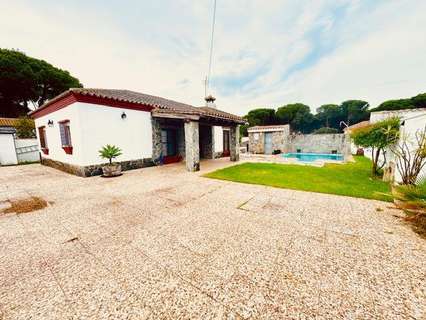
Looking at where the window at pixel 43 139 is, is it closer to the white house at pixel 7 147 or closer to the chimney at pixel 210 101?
the white house at pixel 7 147

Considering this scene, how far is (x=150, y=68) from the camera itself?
1141 cm

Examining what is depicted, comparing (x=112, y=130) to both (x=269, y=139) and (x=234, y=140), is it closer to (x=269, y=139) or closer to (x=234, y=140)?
(x=234, y=140)

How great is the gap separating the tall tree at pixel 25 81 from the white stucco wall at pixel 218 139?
75.3ft

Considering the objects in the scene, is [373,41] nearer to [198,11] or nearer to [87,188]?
[198,11]

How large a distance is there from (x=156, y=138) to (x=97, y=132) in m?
2.87

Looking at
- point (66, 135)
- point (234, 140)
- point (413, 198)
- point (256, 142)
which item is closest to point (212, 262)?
point (413, 198)

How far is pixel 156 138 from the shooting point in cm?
943

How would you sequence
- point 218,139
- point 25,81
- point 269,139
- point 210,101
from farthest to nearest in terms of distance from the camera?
point 25,81 → point 269,139 → point 210,101 → point 218,139

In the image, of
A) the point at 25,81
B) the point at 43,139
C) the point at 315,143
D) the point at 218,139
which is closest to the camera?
the point at 43,139

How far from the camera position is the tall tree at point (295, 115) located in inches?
1491

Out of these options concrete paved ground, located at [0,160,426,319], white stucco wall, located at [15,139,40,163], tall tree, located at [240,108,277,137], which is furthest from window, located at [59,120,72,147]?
tall tree, located at [240,108,277,137]

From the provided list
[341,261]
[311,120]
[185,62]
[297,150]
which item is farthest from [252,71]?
[311,120]

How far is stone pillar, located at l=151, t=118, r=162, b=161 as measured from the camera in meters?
9.33

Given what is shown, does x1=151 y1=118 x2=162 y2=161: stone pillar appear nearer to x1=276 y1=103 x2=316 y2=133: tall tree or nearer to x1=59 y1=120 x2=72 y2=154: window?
x1=59 y1=120 x2=72 y2=154: window
